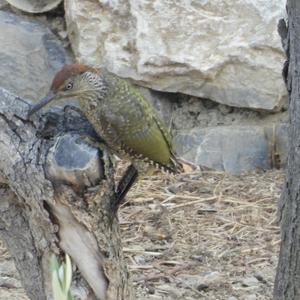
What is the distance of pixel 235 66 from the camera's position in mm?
5117

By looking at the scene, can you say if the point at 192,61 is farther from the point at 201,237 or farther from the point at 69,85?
the point at 69,85

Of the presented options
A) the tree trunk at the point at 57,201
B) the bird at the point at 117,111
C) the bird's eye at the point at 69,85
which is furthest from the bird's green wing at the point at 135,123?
the tree trunk at the point at 57,201

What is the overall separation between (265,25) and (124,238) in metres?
1.39

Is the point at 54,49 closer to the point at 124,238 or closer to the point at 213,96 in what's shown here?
the point at 213,96

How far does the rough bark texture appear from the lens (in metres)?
2.90

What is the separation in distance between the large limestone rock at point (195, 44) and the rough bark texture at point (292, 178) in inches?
79.7

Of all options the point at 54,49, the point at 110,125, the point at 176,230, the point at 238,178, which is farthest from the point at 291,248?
the point at 54,49

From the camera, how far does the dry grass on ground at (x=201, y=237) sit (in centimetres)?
397

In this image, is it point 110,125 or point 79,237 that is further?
point 110,125

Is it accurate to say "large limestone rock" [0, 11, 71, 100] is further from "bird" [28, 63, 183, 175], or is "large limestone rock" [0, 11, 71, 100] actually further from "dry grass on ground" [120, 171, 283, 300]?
"bird" [28, 63, 183, 175]

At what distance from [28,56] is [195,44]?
3.11 ft

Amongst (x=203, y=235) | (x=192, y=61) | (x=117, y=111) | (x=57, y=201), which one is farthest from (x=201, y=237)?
(x=57, y=201)

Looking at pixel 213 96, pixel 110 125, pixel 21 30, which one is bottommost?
pixel 213 96

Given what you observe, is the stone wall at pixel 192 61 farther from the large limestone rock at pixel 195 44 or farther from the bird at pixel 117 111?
the bird at pixel 117 111
